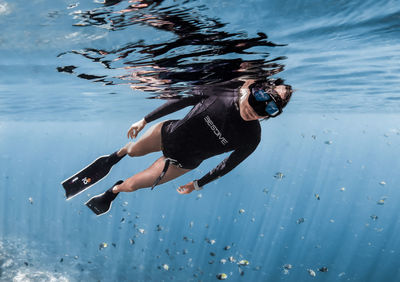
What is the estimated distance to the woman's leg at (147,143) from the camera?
565 centimetres

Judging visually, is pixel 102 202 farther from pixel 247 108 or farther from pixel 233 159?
pixel 247 108

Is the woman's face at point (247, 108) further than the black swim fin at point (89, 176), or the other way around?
the black swim fin at point (89, 176)

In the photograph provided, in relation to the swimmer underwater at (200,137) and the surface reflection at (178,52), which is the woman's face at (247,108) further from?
the surface reflection at (178,52)

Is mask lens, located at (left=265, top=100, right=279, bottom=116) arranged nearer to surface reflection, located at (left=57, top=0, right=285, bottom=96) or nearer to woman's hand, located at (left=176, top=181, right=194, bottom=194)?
woman's hand, located at (left=176, top=181, right=194, bottom=194)

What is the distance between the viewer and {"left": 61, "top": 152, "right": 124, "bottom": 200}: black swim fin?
18.8 feet

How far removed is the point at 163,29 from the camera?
20.7ft

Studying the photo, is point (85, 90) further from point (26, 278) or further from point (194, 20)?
point (26, 278)

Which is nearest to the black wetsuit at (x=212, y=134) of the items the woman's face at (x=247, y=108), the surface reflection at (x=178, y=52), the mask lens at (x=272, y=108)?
the woman's face at (x=247, y=108)

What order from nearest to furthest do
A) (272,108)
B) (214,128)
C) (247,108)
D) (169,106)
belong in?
(272,108) → (247,108) → (214,128) → (169,106)

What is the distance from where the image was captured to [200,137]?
5.15 m

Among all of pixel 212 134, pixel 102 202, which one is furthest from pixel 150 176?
pixel 212 134

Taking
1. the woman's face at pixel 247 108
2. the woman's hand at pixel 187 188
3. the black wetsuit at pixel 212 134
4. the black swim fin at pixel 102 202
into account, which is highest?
the woman's face at pixel 247 108

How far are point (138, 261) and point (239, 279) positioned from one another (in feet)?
38.7

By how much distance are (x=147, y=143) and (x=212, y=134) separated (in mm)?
1431
